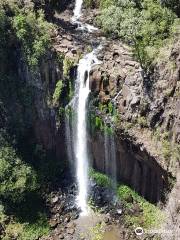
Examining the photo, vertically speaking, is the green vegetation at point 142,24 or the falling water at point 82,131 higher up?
the green vegetation at point 142,24

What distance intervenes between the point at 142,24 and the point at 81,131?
25.6ft

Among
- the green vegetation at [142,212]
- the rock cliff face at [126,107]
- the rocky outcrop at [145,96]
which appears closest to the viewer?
the rocky outcrop at [145,96]

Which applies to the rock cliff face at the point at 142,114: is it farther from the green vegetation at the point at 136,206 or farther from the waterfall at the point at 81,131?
the waterfall at the point at 81,131

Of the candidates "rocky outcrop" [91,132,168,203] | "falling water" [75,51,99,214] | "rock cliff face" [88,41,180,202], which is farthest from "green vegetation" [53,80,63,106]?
"rocky outcrop" [91,132,168,203]

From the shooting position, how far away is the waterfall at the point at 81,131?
32.5 metres

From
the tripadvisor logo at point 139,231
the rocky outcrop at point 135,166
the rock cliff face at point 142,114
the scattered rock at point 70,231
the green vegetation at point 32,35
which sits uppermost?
the green vegetation at point 32,35

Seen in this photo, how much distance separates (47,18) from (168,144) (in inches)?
525

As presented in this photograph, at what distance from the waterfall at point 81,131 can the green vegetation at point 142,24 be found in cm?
258

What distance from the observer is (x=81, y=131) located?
110 feet

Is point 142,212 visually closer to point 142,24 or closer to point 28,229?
point 28,229

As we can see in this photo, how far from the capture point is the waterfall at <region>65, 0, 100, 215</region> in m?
32.5

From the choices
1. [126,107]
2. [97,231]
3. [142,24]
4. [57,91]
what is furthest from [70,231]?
[142,24]

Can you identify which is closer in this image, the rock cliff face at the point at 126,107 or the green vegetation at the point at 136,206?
the rock cliff face at the point at 126,107

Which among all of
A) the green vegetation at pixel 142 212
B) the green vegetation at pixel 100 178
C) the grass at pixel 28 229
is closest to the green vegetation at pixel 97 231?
the green vegetation at pixel 142 212
